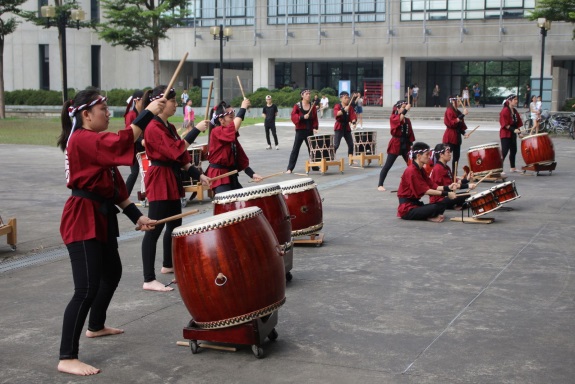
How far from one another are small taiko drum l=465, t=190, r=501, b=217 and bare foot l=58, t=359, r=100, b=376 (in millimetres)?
7361

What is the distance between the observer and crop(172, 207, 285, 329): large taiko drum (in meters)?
5.68

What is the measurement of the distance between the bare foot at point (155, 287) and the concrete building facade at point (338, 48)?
42129 millimetres

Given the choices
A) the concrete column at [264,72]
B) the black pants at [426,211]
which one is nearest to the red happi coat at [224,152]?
the black pants at [426,211]

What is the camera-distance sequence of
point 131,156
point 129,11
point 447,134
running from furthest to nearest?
point 129,11, point 447,134, point 131,156

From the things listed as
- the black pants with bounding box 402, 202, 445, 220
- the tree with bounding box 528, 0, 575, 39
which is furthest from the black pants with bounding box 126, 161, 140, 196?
the tree with bounding box 528, 0, 575, 39

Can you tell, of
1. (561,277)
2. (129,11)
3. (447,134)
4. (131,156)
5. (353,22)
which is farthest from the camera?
(353,22)

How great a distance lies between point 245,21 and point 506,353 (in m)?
56.0

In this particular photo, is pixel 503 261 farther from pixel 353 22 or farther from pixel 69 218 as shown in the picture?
pixel 353 22

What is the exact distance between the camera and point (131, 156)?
5.51 m

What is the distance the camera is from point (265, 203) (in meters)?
7.63

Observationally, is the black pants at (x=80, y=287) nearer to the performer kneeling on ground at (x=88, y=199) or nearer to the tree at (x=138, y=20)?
the performer kneeling on ground at (x=88, y=199)

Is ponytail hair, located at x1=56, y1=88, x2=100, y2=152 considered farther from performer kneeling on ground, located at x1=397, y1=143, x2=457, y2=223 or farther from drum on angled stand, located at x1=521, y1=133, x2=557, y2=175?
drum on angled stand, located at x1=521, y1=133, x2=557, y2=175

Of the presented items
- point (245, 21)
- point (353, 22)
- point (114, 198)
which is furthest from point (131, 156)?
point (245, 21)

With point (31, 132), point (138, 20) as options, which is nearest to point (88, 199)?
point (31, 132)
